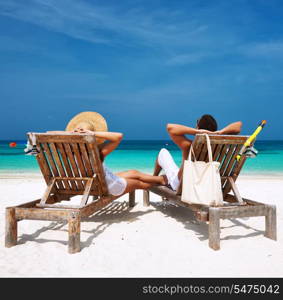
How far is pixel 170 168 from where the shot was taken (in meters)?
4.68

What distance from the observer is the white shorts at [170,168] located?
4.43 metres

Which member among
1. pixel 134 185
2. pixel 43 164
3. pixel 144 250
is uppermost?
pixel 43 164

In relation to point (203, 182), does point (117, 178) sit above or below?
below

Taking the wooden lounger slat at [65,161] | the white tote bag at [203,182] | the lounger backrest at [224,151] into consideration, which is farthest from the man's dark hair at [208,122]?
the wooden lounger slat at [65,161]

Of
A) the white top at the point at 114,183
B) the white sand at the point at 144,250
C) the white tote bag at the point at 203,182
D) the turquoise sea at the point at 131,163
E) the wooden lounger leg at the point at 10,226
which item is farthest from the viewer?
the turquoise sea at the point at 131,163

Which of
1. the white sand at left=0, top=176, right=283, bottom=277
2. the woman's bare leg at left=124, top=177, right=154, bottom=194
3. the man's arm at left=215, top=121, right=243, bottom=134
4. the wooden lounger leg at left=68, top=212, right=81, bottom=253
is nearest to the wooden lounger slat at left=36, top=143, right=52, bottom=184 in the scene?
the white sand at left=0, top=176, right=283, bottom=277

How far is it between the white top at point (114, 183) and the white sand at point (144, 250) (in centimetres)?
48

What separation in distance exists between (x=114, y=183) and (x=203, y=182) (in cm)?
130

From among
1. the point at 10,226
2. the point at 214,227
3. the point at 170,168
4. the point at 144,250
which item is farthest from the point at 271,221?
the point at 10,226

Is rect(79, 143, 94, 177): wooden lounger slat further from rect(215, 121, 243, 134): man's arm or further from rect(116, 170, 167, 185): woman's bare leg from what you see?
rect(215, 121, 243, 134): man's arm

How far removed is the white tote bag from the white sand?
52 centimetres

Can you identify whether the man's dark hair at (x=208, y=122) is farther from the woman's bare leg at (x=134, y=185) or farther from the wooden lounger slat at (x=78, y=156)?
the wooden lounger slat at (x=78, y=156)

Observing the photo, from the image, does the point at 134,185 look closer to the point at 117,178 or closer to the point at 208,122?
the point at 117,178
